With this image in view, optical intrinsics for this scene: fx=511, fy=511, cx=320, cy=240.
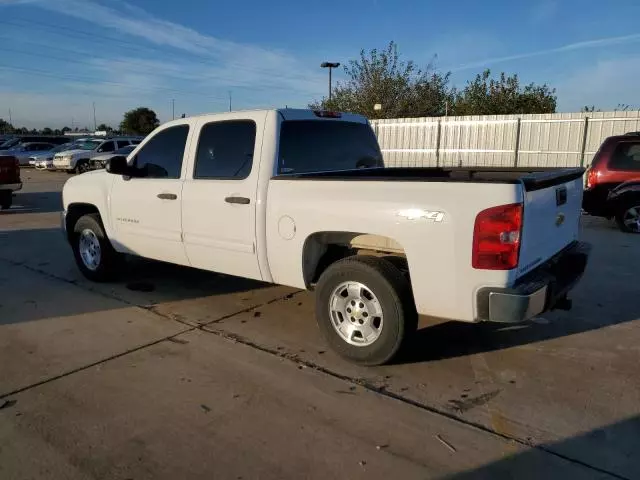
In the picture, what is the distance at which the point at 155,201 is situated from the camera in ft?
17.0

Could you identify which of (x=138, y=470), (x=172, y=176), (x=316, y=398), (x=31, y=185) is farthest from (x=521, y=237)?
(x=31, y=185)

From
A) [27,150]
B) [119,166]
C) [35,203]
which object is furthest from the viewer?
[27,150]

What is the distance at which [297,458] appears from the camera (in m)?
2.78

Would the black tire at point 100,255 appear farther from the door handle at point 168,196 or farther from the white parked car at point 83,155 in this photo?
the white parked car at point 83,155

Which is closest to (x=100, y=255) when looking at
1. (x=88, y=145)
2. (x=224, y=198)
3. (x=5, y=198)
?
(x=224, y=198)

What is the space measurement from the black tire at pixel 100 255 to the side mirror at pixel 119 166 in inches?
35.7

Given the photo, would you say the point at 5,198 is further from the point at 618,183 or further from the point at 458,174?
the point at 618,183

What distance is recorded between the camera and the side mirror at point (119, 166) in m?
5.25

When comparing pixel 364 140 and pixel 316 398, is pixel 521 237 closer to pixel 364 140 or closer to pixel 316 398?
pixel 316 398

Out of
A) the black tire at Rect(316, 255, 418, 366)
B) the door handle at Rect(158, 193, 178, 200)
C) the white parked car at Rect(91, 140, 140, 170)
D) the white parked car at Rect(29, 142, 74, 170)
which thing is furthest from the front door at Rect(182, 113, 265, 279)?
the white parked car at Rect(29, 142, 74, 170)

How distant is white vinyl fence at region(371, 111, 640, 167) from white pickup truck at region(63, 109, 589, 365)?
14.3 metres

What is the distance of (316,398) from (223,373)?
0.79 metres

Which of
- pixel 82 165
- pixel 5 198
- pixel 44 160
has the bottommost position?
pixel 5 198

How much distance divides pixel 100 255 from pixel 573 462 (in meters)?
5.22
